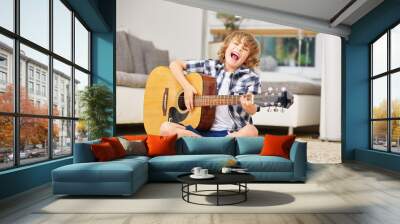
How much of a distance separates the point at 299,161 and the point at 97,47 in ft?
13.7

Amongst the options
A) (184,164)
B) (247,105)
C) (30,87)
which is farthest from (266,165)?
(30,87)

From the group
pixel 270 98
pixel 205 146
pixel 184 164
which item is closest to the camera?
pixel 184 164

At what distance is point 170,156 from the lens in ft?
18.6

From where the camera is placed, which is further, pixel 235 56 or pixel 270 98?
pixel 235 56

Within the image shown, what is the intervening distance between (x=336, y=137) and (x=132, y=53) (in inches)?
203

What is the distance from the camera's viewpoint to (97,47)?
7.76 m

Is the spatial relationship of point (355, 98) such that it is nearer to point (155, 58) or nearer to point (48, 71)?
point (155, 58)

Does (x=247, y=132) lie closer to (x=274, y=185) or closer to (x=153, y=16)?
(x=274, y=185)

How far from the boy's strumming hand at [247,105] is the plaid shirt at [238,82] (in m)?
0.06

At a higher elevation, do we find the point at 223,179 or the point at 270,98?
the point at 270,98

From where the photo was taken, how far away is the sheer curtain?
1027 centimetres

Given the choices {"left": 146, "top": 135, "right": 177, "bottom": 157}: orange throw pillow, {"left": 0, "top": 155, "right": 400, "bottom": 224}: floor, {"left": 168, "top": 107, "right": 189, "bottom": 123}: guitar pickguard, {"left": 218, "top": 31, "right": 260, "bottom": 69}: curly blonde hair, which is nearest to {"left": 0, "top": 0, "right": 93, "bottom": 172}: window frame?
{"left": 0, "top": 155, "right": 400, "bottom": 224}: floor

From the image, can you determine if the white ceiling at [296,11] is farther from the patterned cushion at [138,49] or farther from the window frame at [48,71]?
the window frame at [48,71]

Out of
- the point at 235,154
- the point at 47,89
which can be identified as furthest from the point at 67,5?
the point at 235,154
